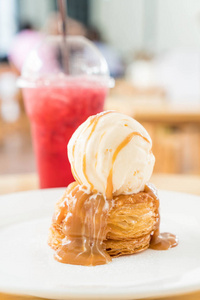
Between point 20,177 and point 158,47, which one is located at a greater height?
point 20,177

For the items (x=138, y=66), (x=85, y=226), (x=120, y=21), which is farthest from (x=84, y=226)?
(x=120, y=21)

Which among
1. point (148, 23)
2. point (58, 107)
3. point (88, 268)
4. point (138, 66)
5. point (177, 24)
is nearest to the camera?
point (88, 268)

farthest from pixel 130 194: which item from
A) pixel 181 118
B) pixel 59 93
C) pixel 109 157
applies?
pixel 181 118

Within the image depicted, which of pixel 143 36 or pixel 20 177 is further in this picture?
pixel 143 36

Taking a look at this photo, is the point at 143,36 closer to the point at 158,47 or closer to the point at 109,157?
the point at 158,47

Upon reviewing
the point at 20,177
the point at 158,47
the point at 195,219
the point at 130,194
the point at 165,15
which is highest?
the point at 130,194

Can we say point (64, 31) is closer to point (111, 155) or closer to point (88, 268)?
point (111, 155)
